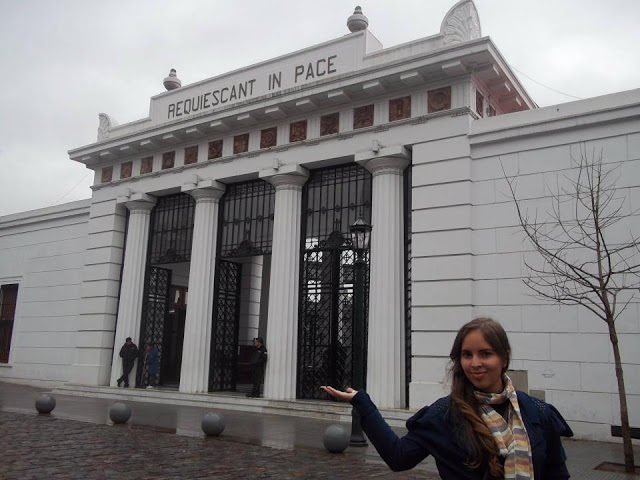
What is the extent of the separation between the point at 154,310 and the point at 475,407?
62.7 ft

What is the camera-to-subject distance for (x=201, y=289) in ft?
58.7

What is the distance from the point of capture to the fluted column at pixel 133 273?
767 inches

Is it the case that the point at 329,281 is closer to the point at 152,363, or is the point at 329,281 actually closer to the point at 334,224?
the point at 334,224

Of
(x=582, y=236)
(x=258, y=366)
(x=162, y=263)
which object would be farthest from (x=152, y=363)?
(x=582, y=236)

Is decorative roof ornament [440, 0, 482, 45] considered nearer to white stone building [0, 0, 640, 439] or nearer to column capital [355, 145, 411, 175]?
white stone building [0, 0, 640, 439]

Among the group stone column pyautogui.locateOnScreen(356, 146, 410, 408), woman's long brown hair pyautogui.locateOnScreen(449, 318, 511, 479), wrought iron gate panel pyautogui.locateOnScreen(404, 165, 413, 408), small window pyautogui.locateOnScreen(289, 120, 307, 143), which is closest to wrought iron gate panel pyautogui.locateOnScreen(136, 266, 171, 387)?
small window pyautogui.locateOnScreen(289, 120, 307, 143)

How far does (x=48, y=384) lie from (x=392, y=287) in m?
14.3

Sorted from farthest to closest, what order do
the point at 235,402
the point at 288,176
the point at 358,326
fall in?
the point at 288,176 < the point at 235,402 < the point at 358,326

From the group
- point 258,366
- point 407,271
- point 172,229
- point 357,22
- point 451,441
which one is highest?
point 357,22

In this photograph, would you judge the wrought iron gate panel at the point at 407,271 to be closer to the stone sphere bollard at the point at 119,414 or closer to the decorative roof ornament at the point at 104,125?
the stone sphere bollard at the point at 119,414

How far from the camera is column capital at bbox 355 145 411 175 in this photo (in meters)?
15.0

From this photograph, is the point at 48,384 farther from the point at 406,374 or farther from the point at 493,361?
the point at 493,361

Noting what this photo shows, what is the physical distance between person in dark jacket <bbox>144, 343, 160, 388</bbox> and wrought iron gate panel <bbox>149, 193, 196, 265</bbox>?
290cm

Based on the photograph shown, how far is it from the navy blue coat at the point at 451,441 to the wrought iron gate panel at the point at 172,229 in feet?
56.4
